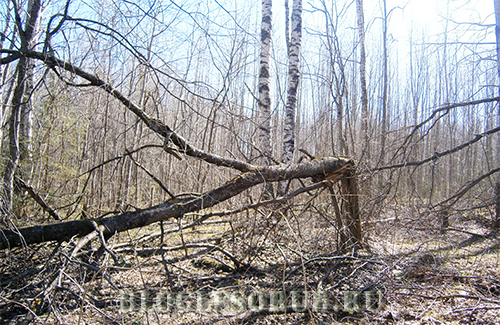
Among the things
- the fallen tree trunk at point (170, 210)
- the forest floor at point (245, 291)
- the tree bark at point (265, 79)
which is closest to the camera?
the forest floor at point (245, 291)

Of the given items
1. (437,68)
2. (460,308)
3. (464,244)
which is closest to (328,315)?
(460,308)

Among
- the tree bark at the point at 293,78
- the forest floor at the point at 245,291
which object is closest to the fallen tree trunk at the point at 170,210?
the forest floor at the point at 245,291

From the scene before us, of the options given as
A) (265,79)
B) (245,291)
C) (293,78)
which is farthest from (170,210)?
(293,78)

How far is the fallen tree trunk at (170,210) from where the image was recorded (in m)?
2.88

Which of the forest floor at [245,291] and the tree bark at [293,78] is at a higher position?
the tree bark at [293,78]

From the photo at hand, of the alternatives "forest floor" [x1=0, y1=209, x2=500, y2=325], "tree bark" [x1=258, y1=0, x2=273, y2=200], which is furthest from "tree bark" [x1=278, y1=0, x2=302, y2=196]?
"forest floor" [x1=0, y1=209, x2=500, y2=325]

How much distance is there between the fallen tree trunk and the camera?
2881 mm

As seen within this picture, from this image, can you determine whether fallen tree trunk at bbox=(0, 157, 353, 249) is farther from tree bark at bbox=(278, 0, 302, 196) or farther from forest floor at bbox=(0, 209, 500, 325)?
tree bark at bbox=(278, 0, 302, 196)

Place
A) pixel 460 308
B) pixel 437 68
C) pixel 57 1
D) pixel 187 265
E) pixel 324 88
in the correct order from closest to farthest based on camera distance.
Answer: pixel 460 308 → pixel 187 265 → pixel 57 1 → pixel 324 88 → pixel 437 68

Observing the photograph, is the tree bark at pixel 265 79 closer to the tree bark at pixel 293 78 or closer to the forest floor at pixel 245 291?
the tree bark at pixel 293 78

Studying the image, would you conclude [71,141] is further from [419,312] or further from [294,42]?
[419,312]

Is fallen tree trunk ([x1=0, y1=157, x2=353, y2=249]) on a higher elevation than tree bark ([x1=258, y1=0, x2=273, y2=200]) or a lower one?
lower

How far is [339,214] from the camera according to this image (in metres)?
4.02

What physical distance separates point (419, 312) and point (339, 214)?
144cm
